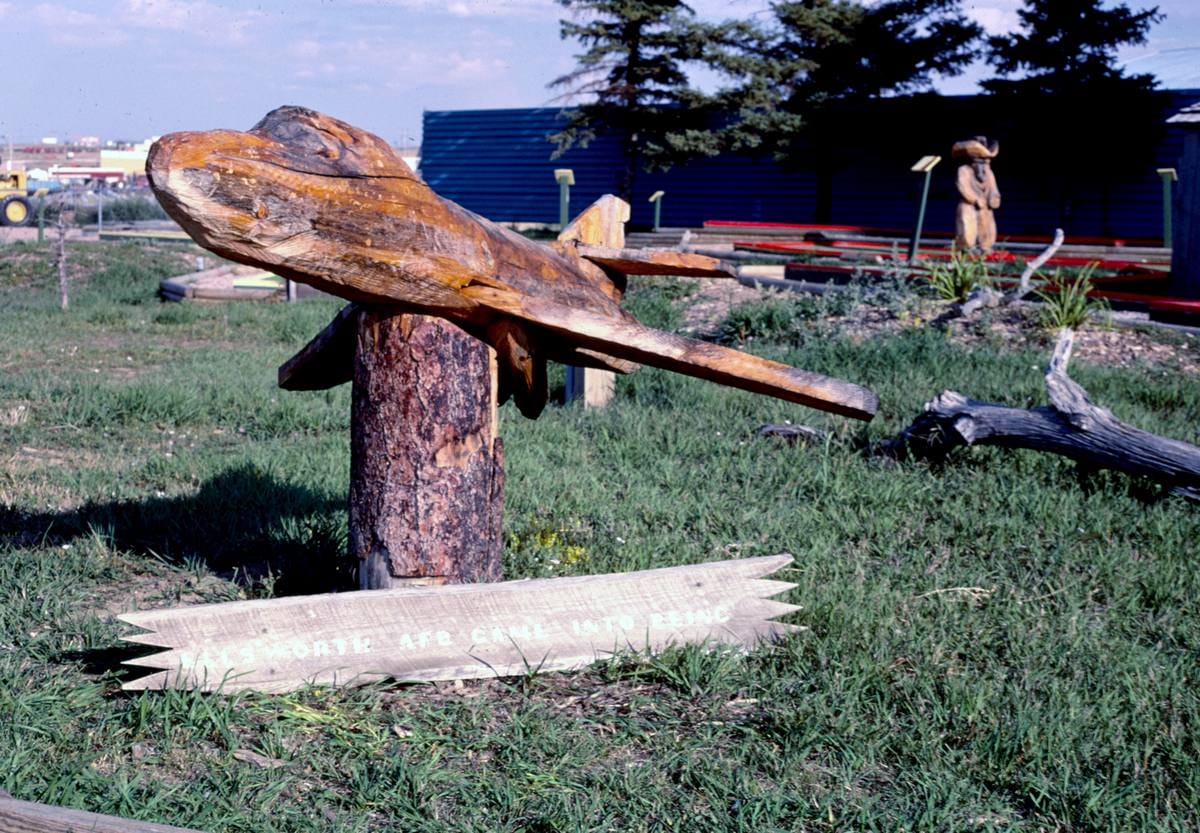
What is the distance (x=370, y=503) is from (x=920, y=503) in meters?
2.82

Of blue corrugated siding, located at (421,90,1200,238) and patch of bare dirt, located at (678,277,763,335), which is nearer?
patch of bare dirt, located at (678,277,763,335)

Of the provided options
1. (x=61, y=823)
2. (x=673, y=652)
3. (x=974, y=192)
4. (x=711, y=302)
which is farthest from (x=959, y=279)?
(x=61, y=823)

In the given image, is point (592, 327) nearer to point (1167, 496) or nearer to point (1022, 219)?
point (1167, 496)

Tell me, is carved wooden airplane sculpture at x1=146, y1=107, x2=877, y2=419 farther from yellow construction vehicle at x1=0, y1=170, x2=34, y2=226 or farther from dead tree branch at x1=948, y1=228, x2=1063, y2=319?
yellow construction vehicle at x1=0, y1=170, x2=34, y2=226

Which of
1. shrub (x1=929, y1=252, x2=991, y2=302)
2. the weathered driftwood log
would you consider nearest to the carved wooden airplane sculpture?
the weathered driftwood log

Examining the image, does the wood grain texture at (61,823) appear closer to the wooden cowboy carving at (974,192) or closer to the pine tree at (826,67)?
the wooden cowboy carving at (974,192)

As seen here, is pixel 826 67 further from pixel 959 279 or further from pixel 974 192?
pixel 959 279

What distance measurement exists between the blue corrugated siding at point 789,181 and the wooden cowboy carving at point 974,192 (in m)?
7.16

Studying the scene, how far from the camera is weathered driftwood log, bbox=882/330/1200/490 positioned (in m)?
5.47

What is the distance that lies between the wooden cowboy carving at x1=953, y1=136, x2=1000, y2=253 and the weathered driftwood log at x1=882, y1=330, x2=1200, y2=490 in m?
9.03

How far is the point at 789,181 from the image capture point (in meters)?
28.7

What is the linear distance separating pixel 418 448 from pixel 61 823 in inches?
65.6

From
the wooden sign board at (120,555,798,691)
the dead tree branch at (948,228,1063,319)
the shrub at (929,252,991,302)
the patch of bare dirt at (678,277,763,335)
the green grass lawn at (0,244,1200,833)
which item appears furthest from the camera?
the patch of bare dirt at (678,277,763,335)

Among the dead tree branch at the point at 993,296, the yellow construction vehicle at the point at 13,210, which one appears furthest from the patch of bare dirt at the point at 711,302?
the yellow construction vehicle at the point at 13,210
